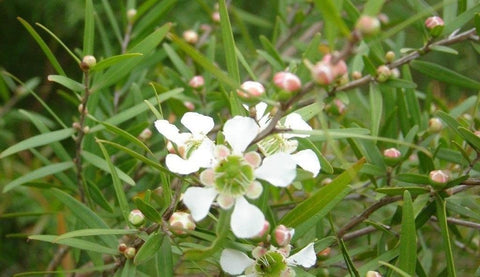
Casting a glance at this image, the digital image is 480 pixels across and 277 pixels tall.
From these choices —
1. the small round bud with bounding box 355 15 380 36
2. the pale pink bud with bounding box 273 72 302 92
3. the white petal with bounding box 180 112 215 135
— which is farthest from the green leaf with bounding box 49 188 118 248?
the small round bud with bounding box 355 15 380 36

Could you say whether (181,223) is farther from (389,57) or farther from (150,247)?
(389,57)

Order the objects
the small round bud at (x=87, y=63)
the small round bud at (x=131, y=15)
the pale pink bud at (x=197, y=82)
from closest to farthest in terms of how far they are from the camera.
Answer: the small round bud at (x=87, y=63) → the pale pink bud at (x=197, y=82) → the small round bud at (x=131, y=15)

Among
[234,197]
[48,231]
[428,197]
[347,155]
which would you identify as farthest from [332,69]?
[48,231]

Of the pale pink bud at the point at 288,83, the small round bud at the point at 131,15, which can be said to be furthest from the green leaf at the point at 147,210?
the small round bud at the point at 131,15

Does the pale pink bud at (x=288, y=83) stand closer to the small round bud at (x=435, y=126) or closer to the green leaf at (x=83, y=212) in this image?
the green leaf at (x=83, y=212)

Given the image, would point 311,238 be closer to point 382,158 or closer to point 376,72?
point 382,158

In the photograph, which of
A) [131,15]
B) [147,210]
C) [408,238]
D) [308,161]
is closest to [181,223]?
[147,210]

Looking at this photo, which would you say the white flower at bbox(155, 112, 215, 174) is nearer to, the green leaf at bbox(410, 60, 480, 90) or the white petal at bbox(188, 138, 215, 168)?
the white petal at bbox(188, 138, 215, 168)
